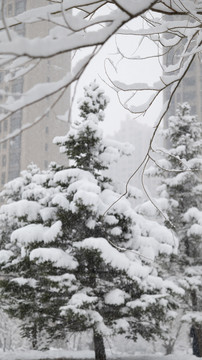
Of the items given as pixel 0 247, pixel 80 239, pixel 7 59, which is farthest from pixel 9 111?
pixel 0 247

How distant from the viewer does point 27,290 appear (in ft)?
36.1

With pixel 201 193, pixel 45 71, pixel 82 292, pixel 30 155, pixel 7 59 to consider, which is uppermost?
pixel 45 71

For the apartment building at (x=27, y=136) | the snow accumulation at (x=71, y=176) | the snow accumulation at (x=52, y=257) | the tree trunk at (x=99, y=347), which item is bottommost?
the tree trunk at (x=99, y=347)

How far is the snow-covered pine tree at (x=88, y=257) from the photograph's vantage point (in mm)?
9109

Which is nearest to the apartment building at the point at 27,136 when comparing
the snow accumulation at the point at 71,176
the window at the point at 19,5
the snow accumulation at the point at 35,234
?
the window at the point at 19,5

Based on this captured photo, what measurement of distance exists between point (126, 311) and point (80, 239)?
241 centimetres

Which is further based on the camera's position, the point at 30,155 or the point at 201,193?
the point at 30,155

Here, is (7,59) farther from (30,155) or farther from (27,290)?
(30,155)

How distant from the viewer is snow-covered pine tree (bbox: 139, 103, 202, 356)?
45.2 feet

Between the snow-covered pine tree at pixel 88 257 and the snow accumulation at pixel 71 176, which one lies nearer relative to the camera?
the snow-covered pine tree at pixel 88 257

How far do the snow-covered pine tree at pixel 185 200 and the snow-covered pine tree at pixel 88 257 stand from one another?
3031 mm

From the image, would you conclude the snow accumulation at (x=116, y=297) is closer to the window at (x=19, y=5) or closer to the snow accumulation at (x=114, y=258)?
the snow accumulation at (x=114, y=258)

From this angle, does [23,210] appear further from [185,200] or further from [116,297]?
[185,200]

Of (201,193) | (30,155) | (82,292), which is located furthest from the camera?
(30,155)
